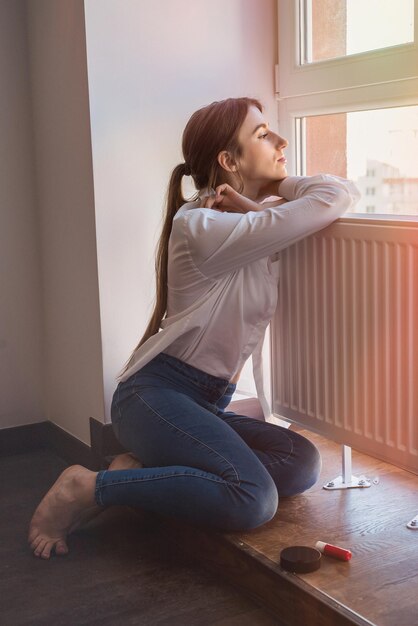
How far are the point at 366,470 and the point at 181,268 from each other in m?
0.73

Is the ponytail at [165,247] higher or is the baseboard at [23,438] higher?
the ponytail at [165,247]

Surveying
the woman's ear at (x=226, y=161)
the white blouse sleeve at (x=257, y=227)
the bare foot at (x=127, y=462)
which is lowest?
the bare foot at (x=127, y=462)

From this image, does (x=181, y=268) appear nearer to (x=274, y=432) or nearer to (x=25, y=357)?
(x=274, y=432)

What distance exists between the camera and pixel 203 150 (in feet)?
6.40

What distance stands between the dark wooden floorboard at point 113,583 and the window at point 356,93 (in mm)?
1002

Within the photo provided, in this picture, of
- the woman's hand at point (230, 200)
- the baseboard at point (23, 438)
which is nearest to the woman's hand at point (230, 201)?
the woman's hand at point (230, 200)

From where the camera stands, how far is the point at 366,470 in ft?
7.13

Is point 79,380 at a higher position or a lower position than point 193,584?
higher

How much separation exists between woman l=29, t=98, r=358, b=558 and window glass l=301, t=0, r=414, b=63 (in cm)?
39

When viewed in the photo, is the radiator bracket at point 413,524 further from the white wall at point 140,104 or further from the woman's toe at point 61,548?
the white wall at point 140,104

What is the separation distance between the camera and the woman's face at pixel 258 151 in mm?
1941

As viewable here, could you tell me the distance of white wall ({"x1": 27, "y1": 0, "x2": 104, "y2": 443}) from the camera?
229 cm

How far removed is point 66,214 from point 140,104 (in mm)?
389

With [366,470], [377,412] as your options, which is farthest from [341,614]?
[366,470]
